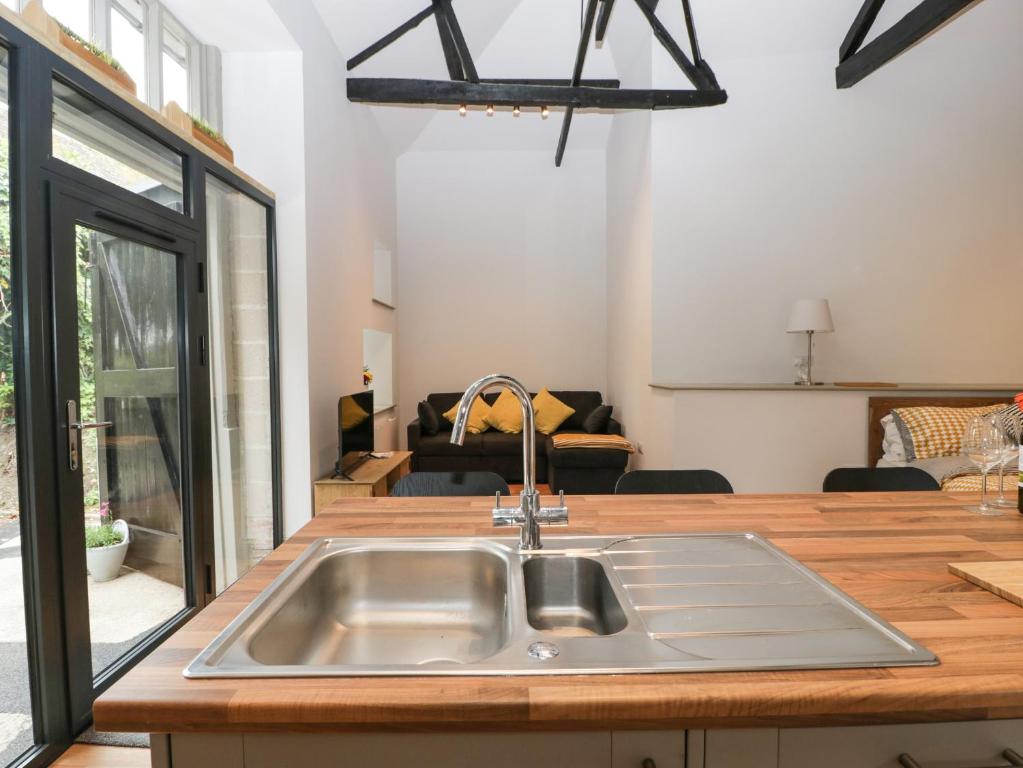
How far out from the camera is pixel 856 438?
12.2 feet

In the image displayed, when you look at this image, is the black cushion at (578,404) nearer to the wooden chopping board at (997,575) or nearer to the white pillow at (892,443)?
the white pillow at (892,443)

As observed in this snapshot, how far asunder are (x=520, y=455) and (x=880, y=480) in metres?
3.63

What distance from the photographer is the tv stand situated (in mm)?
3543

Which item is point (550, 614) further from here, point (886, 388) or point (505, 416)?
point (505, 416)

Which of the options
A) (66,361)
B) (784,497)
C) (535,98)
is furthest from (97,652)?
(535,98)

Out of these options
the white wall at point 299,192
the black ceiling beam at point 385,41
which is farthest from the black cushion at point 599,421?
the black ceiling beam at point 385,41

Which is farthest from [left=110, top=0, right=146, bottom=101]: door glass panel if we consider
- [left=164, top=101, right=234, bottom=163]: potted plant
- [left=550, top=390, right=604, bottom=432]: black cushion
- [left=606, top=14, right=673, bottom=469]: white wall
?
[left=550, top=390, right=604, bottom=432]: black cushion

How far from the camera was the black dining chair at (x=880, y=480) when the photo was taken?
207cm

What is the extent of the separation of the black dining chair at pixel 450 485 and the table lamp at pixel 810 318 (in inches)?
115

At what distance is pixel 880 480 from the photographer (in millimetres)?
2100

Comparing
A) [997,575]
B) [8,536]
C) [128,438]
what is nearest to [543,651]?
[997,575]

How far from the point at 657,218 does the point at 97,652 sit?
399 cm

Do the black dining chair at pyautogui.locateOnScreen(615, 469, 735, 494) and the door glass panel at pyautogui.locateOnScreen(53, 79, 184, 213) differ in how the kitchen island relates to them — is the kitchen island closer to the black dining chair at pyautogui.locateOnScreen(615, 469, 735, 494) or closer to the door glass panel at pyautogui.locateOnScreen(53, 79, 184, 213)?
the black dining chair at pyautogui.locateOnScreen(615, 469, 735, 494)

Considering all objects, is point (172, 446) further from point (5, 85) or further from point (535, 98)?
point (535, 98)
